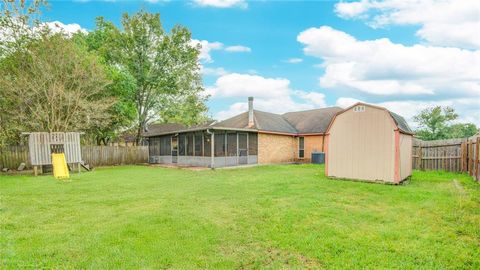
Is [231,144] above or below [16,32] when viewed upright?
below

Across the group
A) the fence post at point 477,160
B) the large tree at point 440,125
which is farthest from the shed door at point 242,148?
the large tree at point 440,125

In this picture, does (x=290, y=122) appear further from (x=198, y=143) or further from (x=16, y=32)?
(x=16, y=32)

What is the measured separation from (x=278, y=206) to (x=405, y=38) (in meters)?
11.0

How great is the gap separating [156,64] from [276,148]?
12.9m

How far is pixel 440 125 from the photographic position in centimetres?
2716

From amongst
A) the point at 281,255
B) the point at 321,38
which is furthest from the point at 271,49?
the point at 281,255

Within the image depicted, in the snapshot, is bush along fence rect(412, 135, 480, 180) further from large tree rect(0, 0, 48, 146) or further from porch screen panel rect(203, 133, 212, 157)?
large tree rect(0, 0, 48, 146)

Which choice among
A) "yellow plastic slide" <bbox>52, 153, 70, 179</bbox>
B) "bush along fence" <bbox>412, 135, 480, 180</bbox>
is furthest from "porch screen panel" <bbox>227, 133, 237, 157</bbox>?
"bush along fence" <bbox>412, 135, 480, 180</bbox>

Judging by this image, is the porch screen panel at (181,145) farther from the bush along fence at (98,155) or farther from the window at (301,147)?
the window at (301,147)

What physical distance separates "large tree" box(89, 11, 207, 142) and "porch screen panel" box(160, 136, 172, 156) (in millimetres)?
3608

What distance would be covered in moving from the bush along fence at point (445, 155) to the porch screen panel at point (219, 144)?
10.4 metres

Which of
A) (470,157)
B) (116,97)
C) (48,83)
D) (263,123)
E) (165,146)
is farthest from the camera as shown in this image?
(165,146)

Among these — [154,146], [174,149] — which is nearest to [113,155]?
[154,146]

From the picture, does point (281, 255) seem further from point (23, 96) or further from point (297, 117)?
point (297, 117)
